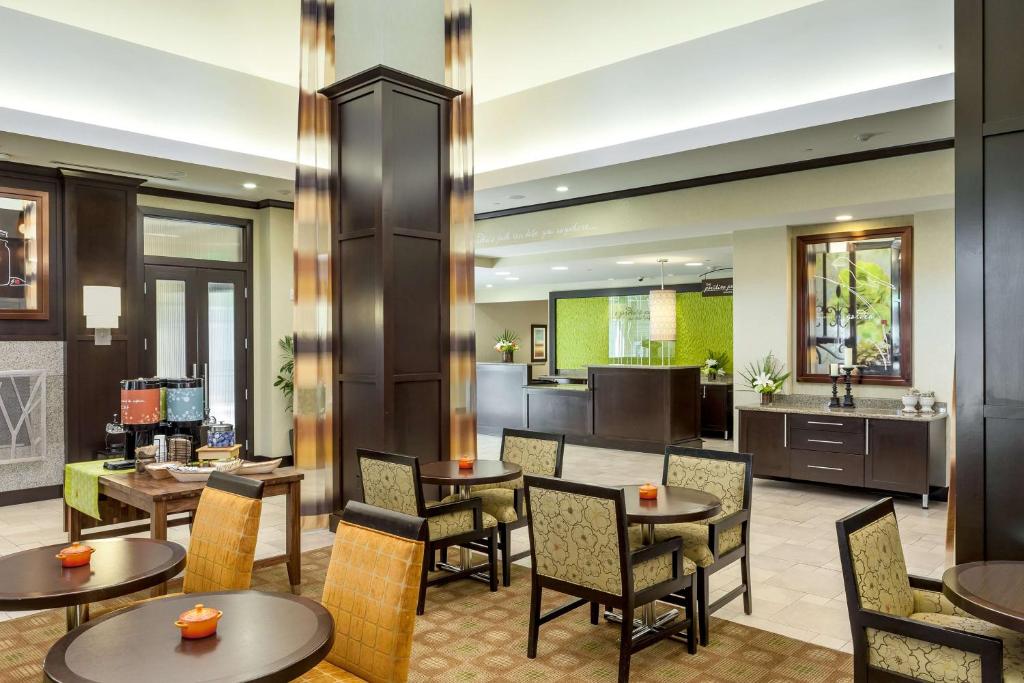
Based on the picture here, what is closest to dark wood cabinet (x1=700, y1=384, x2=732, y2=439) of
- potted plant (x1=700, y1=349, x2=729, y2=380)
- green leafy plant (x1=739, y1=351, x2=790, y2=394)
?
potted plant (x1=700, y1=349, x2=729, y2=380)

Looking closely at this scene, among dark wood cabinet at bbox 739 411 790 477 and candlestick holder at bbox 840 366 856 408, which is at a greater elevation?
candlestick holder at bbox 840 366 856 408

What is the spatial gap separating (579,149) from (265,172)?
2.54m

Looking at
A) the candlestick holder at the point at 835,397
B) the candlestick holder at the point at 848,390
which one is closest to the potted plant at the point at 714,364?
the candlestick holder at the point at 835,397

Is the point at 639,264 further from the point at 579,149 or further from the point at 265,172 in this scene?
the point at 265,172

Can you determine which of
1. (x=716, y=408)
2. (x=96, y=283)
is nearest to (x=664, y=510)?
(x=96, y=283)

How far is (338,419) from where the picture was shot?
5.08 m

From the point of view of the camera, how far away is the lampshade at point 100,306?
660 cm

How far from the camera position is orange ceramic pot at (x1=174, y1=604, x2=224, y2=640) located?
1808 millimetres

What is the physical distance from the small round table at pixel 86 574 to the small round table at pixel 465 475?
4.75 ft

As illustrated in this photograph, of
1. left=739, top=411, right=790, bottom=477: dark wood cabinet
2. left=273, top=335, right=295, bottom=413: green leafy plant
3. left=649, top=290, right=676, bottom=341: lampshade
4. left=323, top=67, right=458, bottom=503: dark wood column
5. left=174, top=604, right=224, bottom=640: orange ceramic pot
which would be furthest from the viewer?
left=649, top=290, right=676, bottom=341: lampshade

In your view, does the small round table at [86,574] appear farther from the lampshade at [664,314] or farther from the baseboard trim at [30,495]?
the lampshade at [664,314]

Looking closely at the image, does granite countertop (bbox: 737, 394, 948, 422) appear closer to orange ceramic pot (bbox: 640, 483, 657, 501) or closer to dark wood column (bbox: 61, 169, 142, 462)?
orange ceramic pot (bbox: 640, 483, 657, 501)

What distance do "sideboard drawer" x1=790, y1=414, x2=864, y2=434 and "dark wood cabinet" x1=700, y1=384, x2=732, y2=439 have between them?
145 inches

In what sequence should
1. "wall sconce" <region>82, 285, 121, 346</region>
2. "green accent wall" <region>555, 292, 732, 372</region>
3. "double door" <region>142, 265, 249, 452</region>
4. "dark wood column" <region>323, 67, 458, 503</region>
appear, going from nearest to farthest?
"dark wood column" <region>323, 67, 458, 503</region>
"wall sconce" <region>82, 285, 121, 346</region>
"double door" <region>142, 265, 249, 452</region>
"green accent wall" <region>555, 292, 732, 372</region>
